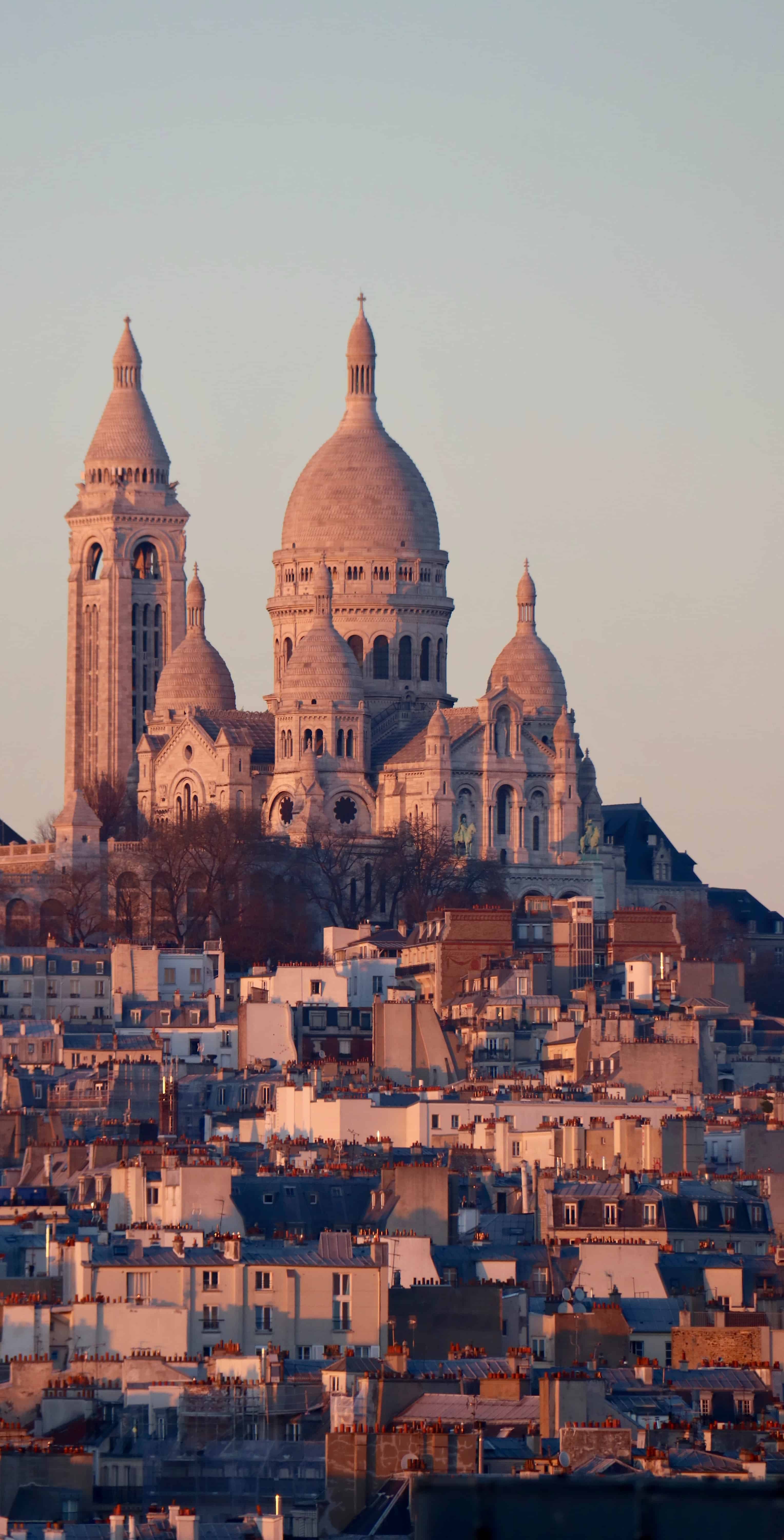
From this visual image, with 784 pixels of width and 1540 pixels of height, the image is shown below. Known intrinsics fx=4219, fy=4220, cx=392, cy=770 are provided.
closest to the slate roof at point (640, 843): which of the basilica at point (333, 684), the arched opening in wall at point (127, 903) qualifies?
the basilica at point (333, 684)

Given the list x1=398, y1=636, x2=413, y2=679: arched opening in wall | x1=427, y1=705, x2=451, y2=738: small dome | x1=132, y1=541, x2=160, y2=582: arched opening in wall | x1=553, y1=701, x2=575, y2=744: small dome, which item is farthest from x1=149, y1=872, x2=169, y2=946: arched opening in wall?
x1=132, y1=541, x2=160, y2=582: arched opening in wall

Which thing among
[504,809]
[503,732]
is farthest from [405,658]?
[504,809]

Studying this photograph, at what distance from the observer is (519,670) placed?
168m

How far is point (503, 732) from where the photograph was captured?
159875mm

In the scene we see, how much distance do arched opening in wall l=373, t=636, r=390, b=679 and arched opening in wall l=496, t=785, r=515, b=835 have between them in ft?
38.1

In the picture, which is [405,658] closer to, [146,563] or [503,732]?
[503,732]

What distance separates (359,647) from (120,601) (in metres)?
9.84

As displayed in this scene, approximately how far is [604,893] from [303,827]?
12859mm

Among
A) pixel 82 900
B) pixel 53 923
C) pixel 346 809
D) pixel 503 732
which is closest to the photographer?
pixel 53 923

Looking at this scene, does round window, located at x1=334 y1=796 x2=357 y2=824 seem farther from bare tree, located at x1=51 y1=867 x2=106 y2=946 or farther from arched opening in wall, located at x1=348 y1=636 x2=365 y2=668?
bare tree, located at x1=51 y1=867 x2=106 y2=946

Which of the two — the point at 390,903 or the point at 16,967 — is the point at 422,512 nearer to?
the point at 390,903

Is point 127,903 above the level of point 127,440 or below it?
below

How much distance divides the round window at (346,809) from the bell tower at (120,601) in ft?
44.9

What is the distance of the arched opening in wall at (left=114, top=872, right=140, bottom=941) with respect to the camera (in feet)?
451
